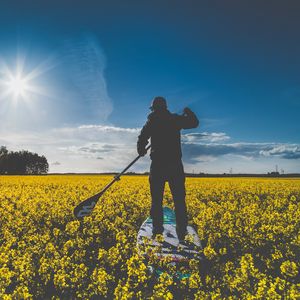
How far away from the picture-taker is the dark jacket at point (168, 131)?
6.39 m

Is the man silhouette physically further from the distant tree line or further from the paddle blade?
the distant tree line

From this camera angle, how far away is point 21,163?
323 ft

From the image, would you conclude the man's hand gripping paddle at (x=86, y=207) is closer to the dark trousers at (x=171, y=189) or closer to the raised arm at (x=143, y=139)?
the raised arm at (x=143, y=139)

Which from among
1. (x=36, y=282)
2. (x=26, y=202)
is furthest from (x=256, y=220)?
(x=26, y=202)

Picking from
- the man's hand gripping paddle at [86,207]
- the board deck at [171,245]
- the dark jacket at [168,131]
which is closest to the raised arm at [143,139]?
the dark jacket at [168,131]

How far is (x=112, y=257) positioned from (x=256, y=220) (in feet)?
12.7

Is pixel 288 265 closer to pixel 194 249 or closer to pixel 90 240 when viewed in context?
pixel 194 249

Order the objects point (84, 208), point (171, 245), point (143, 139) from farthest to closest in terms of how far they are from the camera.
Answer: point (84, 208) < point (143, 139) < point (171, 245)

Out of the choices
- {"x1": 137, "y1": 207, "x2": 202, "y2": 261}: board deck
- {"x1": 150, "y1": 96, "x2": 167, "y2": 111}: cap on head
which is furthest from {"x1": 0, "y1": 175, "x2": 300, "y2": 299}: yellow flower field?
{"x1": 150, "y1": 96, "x2": 167, "y2": 111}: cap on head

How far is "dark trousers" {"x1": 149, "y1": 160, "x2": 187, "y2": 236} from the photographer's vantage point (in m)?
6.33

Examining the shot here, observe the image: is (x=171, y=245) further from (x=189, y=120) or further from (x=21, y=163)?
(x=21, y=163)

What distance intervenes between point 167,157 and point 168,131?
0.48 m

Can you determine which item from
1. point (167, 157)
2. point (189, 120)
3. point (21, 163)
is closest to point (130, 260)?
point (167, 157)

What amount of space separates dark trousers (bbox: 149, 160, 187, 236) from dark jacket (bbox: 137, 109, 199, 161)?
0.15 metres
